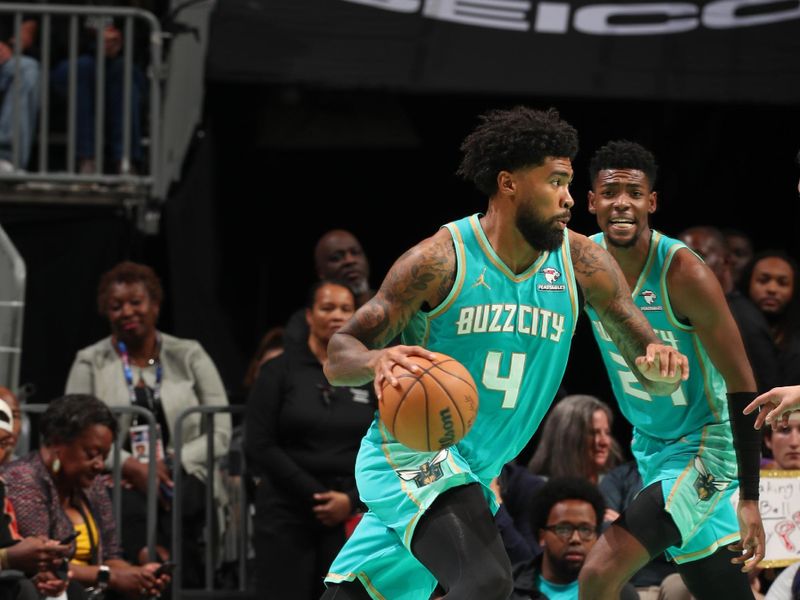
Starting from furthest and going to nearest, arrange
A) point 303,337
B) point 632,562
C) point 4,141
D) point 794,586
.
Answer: point 4,141, point 303,337, point 794,586, point 632,562

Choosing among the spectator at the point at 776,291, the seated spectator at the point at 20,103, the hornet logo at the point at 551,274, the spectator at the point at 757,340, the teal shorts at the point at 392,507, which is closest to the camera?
the teal shorts at the point at 392,507

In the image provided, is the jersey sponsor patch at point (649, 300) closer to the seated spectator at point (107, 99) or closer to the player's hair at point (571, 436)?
the player's hair at point (571, 436)

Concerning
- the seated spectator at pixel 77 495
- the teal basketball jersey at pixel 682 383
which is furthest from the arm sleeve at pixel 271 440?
the teal basketball jersey at pixel 682 383

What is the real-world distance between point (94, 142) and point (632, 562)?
17.3 feet

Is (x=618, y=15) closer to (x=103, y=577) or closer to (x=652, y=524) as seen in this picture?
(x=652, y=524)

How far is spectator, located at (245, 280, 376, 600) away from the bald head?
76 cm

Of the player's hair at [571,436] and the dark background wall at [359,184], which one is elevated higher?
the dark background wall at [359,184]

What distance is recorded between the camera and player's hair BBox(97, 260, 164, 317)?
8.91 m

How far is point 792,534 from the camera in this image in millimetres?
7469

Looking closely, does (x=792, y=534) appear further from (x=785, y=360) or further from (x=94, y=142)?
(x=94, y=142)

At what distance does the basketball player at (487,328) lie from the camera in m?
5.32

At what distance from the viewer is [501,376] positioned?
5520 mm

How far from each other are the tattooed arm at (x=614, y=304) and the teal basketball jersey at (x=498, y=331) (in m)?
0.08

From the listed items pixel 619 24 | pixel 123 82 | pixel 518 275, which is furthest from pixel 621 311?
pixel 123 82
